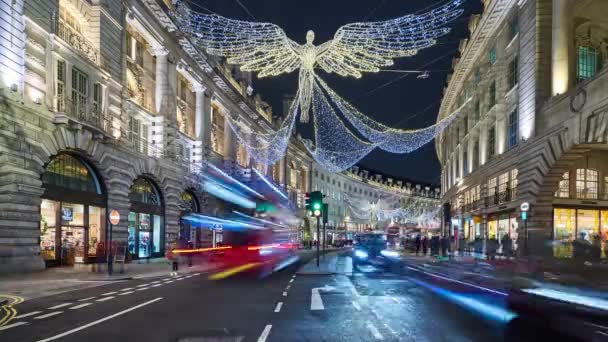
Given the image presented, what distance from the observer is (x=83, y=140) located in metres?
30.7

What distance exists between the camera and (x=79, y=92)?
1230 inches

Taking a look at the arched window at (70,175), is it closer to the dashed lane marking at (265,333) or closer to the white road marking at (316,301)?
the white road marking at (316,301)

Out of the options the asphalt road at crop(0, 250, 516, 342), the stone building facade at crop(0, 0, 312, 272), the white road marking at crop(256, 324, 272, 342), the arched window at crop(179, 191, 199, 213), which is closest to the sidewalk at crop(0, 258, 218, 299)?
the asphalt road at crop(0, 250, 516, 342)

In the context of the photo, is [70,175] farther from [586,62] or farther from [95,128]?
[586,62]

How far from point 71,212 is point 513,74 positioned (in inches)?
1223

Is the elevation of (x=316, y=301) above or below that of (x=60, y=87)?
below

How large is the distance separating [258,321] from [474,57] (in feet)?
155

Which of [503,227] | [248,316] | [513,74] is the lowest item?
[248,316]

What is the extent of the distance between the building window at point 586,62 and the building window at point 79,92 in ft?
98.4

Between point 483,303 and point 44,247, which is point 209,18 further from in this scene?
point 44,247

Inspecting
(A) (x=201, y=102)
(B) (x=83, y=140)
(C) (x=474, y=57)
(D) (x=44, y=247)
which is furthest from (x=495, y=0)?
(D) (x=44, y=247)

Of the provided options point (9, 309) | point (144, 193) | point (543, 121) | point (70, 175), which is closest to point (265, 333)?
point (9, 309)

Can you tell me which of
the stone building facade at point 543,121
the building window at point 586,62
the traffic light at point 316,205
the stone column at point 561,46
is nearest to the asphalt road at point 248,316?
the traffic light at point 316,205

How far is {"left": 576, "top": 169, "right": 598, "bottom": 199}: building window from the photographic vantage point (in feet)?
129
